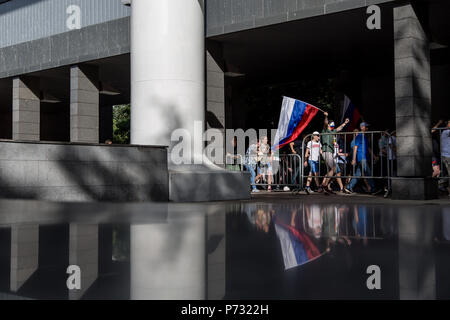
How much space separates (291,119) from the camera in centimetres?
1574

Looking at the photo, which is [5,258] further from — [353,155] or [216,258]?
[353,155]

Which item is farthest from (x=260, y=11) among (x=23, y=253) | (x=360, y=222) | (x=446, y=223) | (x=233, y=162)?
(x=23, y=253)

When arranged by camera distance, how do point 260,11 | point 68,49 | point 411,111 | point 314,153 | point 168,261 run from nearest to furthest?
1. point 168,261
2. point 411,111
3. point 260,11
4. point 314,153
5. point 68,49

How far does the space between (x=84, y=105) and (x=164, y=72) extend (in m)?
6.62

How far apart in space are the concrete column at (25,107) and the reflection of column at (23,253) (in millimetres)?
15939

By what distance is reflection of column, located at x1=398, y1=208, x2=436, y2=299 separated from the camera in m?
3.05

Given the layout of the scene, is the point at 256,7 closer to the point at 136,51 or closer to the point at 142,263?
the point at 136,51

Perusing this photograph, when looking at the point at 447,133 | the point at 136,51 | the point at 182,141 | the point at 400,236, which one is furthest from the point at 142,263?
the point at 447,133

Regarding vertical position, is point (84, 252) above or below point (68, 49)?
below

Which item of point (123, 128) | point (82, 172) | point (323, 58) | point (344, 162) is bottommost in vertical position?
point (82, 172)

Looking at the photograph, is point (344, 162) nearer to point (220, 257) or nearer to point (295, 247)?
point (295, 247)

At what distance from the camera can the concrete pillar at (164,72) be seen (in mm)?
12570

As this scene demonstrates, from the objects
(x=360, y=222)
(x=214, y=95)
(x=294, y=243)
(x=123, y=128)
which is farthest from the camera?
(x=123, y=128)

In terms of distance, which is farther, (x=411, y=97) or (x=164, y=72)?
(x=164, y=72)
